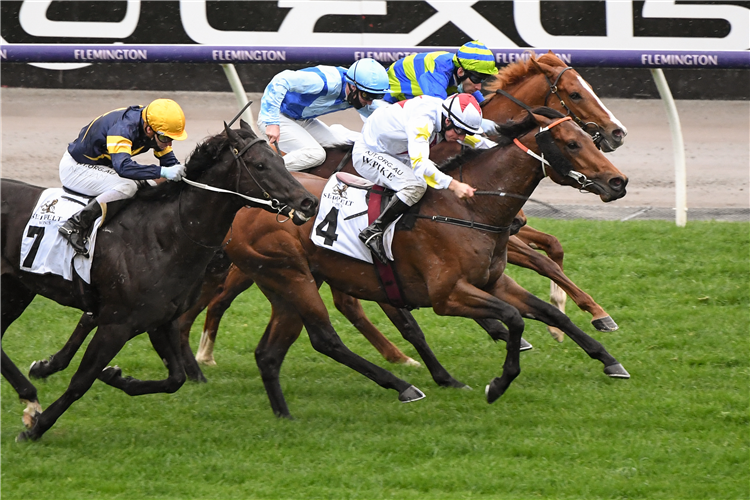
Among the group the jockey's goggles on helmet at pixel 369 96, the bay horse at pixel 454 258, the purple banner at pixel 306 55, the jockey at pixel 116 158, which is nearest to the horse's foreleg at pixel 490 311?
the bay horse at pixel 454 258

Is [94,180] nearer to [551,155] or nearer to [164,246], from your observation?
[164,246]

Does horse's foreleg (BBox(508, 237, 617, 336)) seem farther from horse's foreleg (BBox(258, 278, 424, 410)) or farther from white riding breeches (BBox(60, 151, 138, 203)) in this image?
white riding breeches (BBox(60, 151, 138, 203))

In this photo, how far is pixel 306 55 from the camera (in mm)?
9547

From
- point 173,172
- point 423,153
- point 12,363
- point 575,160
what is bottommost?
point 12,363

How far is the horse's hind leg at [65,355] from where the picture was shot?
6.80 m

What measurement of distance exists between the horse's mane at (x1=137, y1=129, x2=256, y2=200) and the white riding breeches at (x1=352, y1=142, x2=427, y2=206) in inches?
41.9

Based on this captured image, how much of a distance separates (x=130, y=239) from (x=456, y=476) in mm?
2297

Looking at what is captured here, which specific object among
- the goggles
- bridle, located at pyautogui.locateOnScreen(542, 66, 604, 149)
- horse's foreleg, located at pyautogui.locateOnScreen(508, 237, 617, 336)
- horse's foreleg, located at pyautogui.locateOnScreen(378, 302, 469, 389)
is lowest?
horse's foreleg, located at pyautogui.locateOnScreen(378, 302, 469, 389)

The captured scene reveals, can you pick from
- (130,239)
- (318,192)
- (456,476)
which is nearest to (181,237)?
(130,239)

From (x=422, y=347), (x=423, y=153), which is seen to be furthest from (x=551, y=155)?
(x=422, y=347)

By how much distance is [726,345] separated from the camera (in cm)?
748

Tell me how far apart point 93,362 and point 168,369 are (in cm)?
46

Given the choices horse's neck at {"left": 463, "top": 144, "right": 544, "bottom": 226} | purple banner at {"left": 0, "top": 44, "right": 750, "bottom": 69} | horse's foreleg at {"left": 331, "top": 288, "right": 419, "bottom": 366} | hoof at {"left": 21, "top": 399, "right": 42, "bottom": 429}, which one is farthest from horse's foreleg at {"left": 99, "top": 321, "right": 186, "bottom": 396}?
purple banner at {"left": 0, "top": 44, "right": 750, "bottom": 69}

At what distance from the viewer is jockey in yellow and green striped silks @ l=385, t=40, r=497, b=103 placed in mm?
7250
